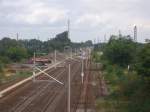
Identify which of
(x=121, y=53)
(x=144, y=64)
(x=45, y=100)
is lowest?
(x=45, y=100)

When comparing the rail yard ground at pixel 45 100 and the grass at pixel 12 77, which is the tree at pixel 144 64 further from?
the grass at pixel 12 77

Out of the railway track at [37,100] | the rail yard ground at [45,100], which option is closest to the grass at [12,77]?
the rail yard ground at [45,100]

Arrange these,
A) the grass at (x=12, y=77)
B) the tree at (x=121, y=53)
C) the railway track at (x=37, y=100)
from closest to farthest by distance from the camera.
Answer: the railway track at (x=37, y=100), the grass at (x=12, y=77), the tree at (x=121, y=53)

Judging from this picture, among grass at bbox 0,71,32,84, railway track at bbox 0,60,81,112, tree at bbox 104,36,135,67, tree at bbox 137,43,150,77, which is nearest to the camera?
tree at bbox 137,43,150,77

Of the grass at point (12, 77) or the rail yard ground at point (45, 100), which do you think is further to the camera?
the grass at point (12, 77)

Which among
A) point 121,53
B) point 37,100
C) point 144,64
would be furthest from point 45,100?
point 121,53

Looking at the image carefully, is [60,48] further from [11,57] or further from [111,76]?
[111,76]

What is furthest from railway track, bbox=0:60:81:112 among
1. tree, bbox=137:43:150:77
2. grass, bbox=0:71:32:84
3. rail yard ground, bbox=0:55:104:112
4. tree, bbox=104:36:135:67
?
tree, bbox=104:36:135:67

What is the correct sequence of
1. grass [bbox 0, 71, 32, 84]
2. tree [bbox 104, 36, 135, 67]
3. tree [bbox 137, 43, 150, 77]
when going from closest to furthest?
tree [bbox 137, 43, 150, 77] < grass [bbox 0, 71, 32, 84] < tree [bbox 104, 36, 135, 67]

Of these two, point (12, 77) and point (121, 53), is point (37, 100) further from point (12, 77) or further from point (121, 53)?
point (121, 53)

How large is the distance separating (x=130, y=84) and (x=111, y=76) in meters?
17.7

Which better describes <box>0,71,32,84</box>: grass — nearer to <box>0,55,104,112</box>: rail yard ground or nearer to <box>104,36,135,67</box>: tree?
<box>0,55,104,112</box>: rail yard ground

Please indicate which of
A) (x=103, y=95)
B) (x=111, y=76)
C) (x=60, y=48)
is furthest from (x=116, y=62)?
(x=60, y=48)

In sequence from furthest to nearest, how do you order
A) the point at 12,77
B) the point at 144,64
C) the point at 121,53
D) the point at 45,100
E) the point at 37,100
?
the point at 121,53, the point at 12,77, the point at 45,100, the point at 37,100, the point at 144,64
